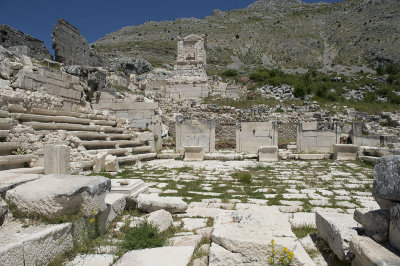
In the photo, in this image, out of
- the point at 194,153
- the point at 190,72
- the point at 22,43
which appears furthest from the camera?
the point at 190,72

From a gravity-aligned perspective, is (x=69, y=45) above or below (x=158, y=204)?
above

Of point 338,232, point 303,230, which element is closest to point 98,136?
point 303,230

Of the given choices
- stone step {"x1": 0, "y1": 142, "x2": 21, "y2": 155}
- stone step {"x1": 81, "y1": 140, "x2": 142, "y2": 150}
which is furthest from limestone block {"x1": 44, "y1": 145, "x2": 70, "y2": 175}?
stone step {"x1": 81, "y1": 140, "x2": 142, "y2": 150}

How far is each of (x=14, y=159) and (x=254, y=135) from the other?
405 inches

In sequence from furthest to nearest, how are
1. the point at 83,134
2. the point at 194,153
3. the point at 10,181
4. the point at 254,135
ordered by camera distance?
the point at 254,135 < the point at 194,153 < the point at 83,134 < the point at 10,181

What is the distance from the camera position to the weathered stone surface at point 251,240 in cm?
240

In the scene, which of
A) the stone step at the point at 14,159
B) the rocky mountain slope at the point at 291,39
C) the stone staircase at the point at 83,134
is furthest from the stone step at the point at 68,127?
the rocky mountain slope at the point at 291,39

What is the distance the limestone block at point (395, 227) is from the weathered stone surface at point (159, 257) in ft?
6.42

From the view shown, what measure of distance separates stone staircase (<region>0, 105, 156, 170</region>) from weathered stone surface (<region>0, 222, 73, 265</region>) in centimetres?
468

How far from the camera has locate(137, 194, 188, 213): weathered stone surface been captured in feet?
13.6

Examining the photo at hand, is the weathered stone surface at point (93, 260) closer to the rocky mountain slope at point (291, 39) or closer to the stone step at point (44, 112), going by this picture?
the stone step at point (44, 112)

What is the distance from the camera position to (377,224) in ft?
8.38

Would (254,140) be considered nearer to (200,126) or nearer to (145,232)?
(200,126)

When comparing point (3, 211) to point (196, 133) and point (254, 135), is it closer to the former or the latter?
point (196, 133)
